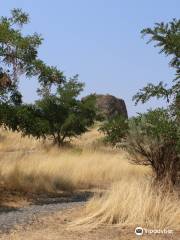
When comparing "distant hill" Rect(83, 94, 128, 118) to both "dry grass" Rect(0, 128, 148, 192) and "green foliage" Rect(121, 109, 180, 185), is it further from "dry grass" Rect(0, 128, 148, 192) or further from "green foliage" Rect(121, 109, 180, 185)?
"green foliage" Rect(121, 109, 180, 185)

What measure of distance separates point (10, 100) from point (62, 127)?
22920 millimetres

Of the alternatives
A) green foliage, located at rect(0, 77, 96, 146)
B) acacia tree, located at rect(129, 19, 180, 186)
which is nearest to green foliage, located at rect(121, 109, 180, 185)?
acacia tree, located at rect(129, 19, 180, 186)

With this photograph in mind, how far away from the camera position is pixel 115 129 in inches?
531

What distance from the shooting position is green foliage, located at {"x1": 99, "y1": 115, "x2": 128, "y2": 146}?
13.3 metres

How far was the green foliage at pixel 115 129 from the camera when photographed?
13.3 m

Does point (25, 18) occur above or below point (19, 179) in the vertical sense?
above

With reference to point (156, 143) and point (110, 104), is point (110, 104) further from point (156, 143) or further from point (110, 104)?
point (156, 143)

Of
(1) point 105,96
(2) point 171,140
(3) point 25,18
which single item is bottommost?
(2) point 171,140

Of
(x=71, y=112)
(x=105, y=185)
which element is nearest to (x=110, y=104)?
(x=71, y=112)

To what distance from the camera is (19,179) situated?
59.1 ft

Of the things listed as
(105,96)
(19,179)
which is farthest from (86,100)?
(19,179)

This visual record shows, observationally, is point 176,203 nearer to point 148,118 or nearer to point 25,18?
point 148,118

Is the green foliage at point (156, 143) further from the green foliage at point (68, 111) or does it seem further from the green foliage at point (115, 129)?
the green foliage at point (68, 111)

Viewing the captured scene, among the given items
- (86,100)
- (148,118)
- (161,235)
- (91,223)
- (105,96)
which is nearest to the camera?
(161,235)
